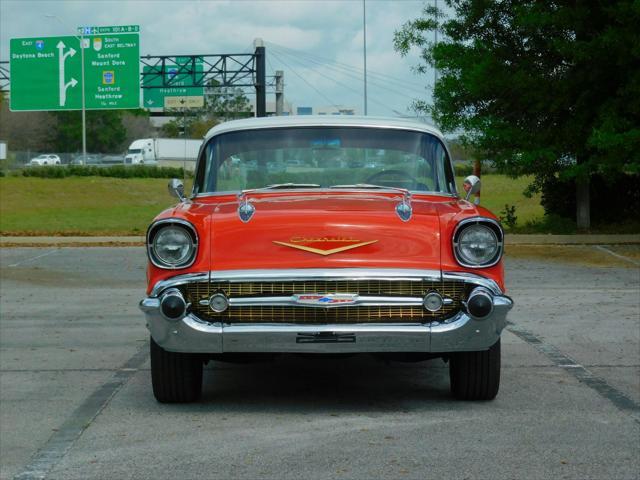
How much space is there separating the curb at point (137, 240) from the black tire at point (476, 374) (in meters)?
14.6

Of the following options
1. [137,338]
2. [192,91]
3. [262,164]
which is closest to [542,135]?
[137,338]

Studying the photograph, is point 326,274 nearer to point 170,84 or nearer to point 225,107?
point 170,84

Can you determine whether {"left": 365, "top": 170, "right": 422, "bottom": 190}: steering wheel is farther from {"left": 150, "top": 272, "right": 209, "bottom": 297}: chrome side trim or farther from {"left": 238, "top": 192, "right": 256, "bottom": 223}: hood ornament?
{"left": 150, "top": 272, "right": 209, "bottom": 297}: chrome side trim

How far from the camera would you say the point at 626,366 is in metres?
8.38

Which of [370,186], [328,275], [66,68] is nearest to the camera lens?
[328,275]

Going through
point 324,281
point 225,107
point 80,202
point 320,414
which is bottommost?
point 320,414

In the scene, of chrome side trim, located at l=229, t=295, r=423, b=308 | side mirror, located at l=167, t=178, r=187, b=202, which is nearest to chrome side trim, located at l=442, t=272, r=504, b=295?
chrome side trim, located at l=229, t=295, r=423, b=308

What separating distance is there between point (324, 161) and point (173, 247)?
5.18ft

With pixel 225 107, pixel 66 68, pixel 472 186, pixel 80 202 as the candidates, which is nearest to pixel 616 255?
pixel 472 186

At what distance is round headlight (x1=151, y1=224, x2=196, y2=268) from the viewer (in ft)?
21.3

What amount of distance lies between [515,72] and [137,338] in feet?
43.8

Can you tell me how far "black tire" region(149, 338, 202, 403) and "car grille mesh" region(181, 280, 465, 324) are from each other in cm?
54

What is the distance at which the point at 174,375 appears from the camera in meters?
6.88

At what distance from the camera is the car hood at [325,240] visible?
640 cm
